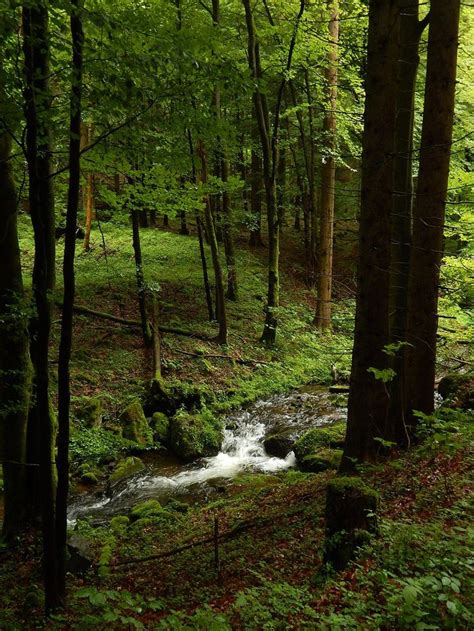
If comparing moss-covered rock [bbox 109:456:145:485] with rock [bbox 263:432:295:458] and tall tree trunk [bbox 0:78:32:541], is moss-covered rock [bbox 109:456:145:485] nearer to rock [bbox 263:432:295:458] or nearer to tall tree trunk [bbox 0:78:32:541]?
tall tree trunk [bbox 0:78:32:541]

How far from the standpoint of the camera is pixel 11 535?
6.26 m

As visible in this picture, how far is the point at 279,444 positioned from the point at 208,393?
2.98 m

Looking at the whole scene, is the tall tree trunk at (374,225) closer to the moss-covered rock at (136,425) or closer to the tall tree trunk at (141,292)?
the moss-covered rock at (136,425)

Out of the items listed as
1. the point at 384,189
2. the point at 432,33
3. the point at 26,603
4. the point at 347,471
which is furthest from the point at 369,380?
the point at 432,33

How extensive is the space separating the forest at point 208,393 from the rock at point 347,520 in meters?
0.02

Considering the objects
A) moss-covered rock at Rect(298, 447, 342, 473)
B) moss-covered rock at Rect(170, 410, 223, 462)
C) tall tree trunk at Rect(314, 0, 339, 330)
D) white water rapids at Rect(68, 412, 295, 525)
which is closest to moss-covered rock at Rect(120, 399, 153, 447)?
moss-covered rock at Rect(170, 410, 223, 462)

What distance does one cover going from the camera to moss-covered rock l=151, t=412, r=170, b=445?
10.6 meters

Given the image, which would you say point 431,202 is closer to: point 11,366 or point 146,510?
point 11,366

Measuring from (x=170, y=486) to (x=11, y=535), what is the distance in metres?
3.23

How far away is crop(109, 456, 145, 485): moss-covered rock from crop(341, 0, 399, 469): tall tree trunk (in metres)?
4.96

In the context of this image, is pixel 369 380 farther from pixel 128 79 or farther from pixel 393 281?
pixel 128 79

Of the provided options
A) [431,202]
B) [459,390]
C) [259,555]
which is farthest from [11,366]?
[459,390]

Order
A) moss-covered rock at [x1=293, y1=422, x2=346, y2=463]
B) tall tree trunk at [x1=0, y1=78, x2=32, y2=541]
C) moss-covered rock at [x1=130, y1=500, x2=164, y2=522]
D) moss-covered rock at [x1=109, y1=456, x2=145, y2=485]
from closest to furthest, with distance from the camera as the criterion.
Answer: tall tree trunk at [x1=0, y1=78, x2=32, y2=541], moss-covered rock at [x1=130, y1=500, x2=164, y2=522], moss-covered rock at [x1=109, y1=456, x2=145, y2=485], moss-covered rock at [x1=293, y1=422, x2=346, y2=463]

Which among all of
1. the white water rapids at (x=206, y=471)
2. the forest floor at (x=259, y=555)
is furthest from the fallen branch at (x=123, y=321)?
the white water rapids at (x=206, y=471)
